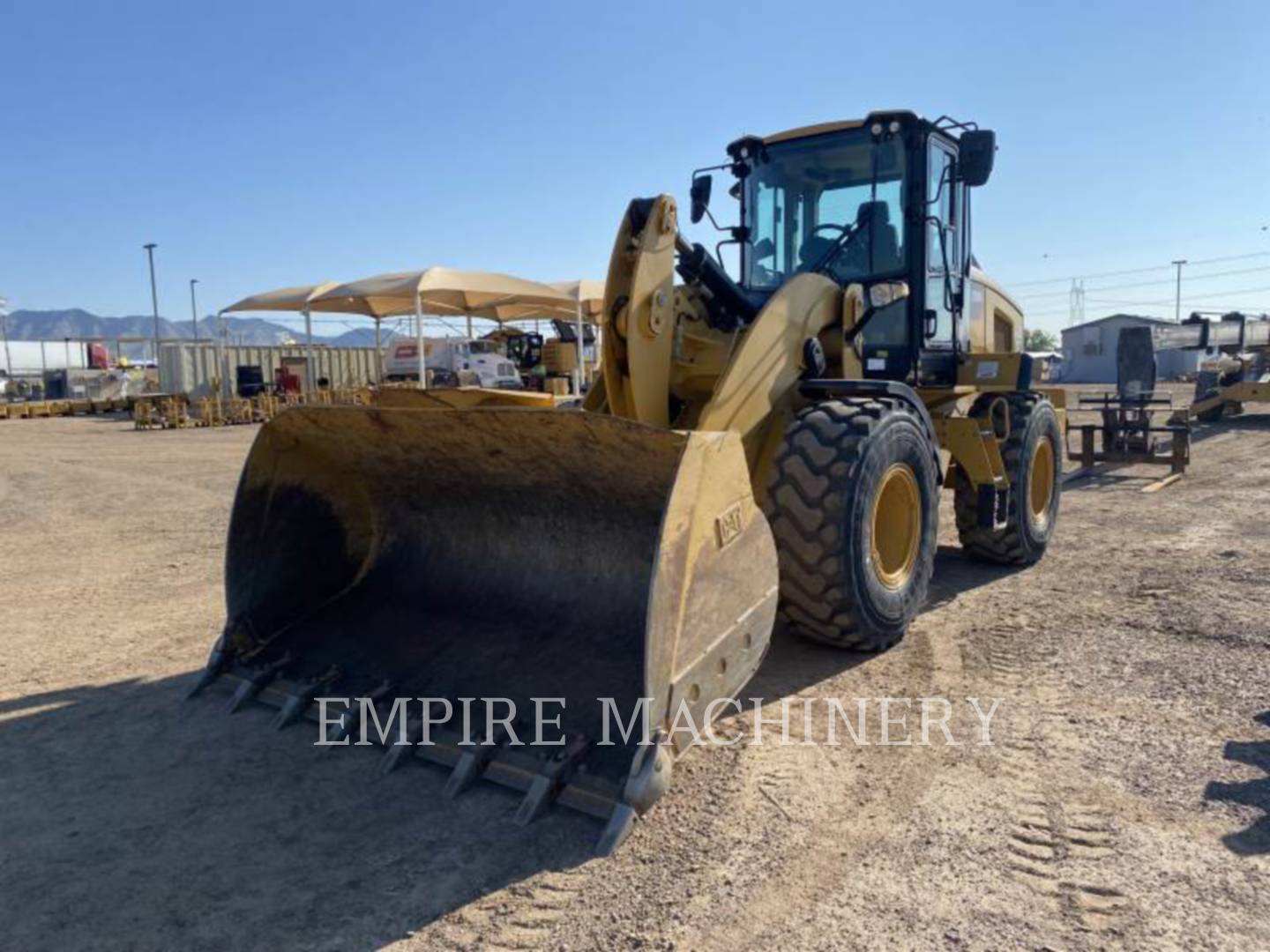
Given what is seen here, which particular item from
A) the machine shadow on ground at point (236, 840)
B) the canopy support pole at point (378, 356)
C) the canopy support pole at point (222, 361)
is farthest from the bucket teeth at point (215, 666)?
the canopy support pole at point (222, 361)

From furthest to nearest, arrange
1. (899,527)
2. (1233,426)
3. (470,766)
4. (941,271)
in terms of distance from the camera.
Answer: (1233,426)
(941,271)
(899,527)
(470,766)

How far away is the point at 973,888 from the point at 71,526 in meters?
9.29

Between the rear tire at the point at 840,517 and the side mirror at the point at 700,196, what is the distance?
1.96m

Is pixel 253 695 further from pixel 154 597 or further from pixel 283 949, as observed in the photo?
pixel 154 597

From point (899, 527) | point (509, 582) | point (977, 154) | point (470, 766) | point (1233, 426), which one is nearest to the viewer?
point (470, 766)

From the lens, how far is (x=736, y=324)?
199 inches

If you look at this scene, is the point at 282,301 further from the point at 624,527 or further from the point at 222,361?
the point at 624,527

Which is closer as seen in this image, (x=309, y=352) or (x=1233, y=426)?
(x=1233, y=426)

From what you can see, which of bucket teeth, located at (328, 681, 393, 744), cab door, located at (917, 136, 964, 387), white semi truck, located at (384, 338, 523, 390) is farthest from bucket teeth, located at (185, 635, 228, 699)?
white semi truck, located at (384, 338, 523, 390)

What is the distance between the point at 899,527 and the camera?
4.89 meters

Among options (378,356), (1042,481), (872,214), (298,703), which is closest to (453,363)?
(378,356)

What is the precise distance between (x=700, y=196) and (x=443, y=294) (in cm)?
2187

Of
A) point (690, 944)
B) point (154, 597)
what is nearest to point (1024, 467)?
point (690, 944)
